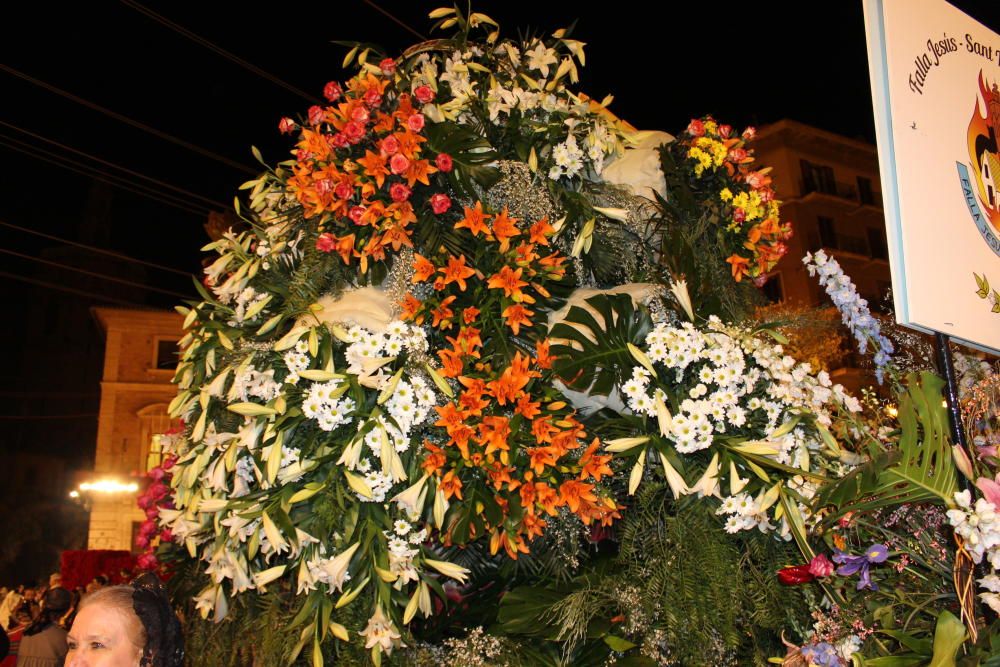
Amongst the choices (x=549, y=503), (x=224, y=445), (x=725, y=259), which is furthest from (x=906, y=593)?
(x=224, y=445)

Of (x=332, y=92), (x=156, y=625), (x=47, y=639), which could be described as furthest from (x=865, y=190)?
(x=156, y=625)

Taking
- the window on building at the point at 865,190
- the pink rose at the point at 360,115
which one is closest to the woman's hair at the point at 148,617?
the pink rose at the point at 360,115

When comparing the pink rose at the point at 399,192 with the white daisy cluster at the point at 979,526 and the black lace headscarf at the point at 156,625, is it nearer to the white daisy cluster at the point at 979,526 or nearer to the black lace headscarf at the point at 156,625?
the black lace headscarf at the point at 156,625

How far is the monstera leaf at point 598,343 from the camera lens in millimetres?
2062

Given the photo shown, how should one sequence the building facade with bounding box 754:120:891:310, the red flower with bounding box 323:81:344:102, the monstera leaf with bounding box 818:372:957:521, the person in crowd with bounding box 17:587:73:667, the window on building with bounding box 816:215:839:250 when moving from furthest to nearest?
1. the window on building with bounding box 816:215:839:250
2. the building facade with bounding box 754:120:891:310
3. the person in crowd with bounding box 17:587:73:667
4. the red flower with bounding box 323:81:344:102
5. the monstera leaf with bounding box 818:372:957:521

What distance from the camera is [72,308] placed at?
30.5m

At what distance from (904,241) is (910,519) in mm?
516

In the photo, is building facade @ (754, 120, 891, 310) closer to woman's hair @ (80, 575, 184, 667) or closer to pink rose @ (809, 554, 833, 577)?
woman's hair @ (80, 575, 184, 667)

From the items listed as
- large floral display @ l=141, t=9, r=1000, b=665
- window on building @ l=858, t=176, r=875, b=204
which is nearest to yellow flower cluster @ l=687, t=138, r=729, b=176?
large floral display @ l=141, t=9, r=1000, b=665

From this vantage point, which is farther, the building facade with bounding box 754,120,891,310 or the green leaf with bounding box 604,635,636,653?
the building facade with bounding box 754,120,891,310

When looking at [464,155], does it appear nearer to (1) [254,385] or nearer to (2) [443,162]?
(2) [443,162]

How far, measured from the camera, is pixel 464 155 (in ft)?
7.27

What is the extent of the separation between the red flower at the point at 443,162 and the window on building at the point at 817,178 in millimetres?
19401

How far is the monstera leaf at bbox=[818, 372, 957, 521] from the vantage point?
53.4 inches
